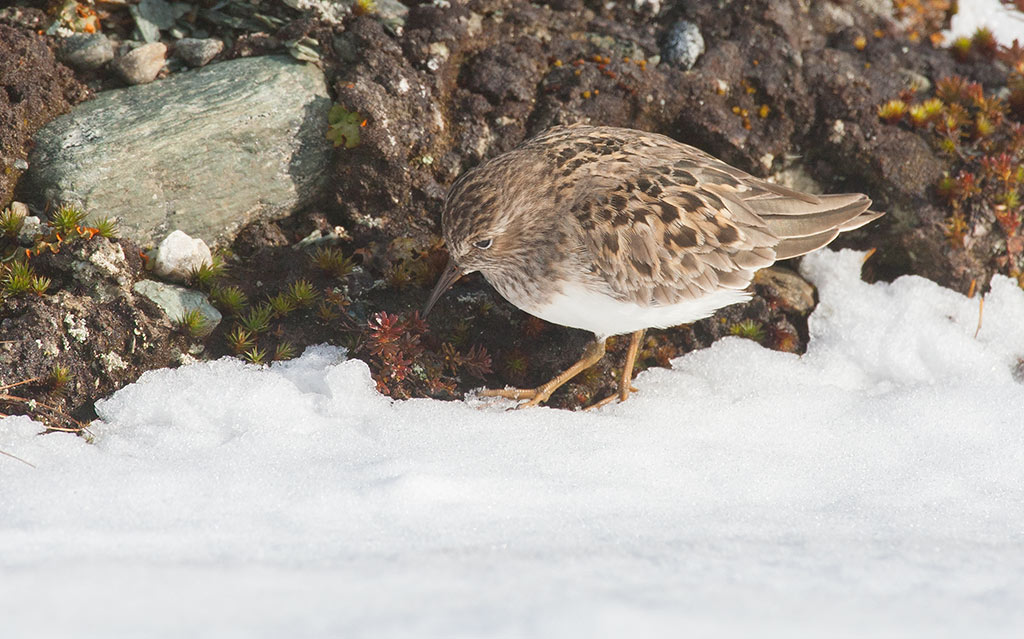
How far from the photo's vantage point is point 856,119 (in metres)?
7.15

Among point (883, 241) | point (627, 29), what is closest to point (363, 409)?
point (627, 29)

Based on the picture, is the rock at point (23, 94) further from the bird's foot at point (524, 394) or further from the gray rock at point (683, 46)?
the gray rock at point (683, 46)

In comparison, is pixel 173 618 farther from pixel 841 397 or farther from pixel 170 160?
pixel 841 397

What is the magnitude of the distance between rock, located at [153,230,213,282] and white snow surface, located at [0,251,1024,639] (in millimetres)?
742

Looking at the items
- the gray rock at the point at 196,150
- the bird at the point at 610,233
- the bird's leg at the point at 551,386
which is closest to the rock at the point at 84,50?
the gray rock at the point at 196,150

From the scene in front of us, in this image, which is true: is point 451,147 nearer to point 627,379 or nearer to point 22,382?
point 627,379

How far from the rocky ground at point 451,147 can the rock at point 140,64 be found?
2cm

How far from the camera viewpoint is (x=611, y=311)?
5.45 metres

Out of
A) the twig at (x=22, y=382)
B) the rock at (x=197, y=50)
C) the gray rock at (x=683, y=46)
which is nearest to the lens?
the twig at (x=22, y=382)

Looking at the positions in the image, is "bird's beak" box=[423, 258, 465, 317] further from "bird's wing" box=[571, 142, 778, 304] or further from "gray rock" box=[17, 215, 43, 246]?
"gray rock" box=[17, 215, 43, 246]

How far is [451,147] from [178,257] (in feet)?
6.93

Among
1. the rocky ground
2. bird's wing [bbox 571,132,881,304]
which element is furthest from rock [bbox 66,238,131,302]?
bird's wing [bbox 571,132,881,304]

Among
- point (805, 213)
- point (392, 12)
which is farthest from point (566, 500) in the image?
point (392, 12)

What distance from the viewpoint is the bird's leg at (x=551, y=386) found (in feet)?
19.4
